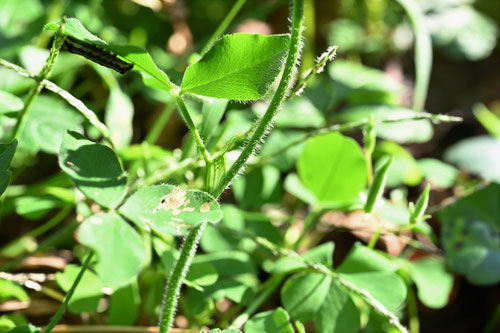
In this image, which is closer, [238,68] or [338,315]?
[238,68]

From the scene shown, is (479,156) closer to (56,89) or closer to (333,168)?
(333,168)

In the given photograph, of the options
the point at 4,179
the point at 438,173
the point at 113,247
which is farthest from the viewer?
the point at 438,173

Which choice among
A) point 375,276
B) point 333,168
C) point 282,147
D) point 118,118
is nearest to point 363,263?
point 375,276

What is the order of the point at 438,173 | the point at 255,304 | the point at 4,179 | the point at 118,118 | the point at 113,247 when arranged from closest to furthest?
the point at 113,247 < the point at 4,179 < the point at 255,304 < the point at 118,118 < the point at 438,173

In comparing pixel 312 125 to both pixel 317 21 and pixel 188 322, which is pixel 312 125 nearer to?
Answer: pixel 188 322

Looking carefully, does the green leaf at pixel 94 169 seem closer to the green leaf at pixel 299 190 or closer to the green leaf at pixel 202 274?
the green leaf at pixel 202 274

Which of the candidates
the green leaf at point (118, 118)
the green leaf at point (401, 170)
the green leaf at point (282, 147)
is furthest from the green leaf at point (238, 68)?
the green leaf at point (401, 170)

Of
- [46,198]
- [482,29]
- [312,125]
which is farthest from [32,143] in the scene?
[482,29]
